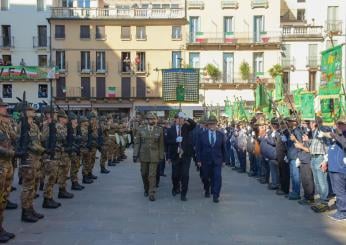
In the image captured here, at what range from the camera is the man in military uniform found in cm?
1215

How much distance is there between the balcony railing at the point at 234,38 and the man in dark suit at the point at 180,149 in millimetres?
42269

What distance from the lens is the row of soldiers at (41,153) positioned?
27.7 ft

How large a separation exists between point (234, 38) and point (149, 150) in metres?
43.8

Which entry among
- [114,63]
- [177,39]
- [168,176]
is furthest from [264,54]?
[168,176]

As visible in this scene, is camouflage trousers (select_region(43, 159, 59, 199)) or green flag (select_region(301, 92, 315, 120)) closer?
camouflage trousers (select_region(43, 159, 59, 199))

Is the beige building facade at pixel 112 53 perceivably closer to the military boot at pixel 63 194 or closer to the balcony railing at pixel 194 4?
the balcony railing at pixel 194 4

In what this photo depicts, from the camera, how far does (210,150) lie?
1227 centimetres

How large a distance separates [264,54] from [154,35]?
11.3 metres

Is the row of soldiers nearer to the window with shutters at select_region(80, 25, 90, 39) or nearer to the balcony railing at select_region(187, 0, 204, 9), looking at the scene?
the window with shutters at select_region(80, 25, 90, 39)

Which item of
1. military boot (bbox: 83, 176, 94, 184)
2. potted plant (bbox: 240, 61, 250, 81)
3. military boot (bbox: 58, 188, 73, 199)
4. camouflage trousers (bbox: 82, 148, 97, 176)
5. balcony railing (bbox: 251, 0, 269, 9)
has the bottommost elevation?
military boot (bbox: 83, 176, 94, 184)

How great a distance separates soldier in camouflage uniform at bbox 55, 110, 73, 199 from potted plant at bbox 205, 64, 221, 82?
4179 cm

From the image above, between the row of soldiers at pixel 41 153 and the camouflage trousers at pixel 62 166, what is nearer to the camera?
the row of soldiers at pixel 41 153

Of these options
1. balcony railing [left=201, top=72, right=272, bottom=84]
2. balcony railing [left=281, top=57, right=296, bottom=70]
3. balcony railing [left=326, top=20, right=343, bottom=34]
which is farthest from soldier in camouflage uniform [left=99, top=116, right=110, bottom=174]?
balcony railing [left=326, top=20, right=343, bottom=34]

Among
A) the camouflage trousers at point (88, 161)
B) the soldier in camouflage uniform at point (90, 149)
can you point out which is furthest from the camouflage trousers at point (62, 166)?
the camouflage trousers at point (88, 161)
